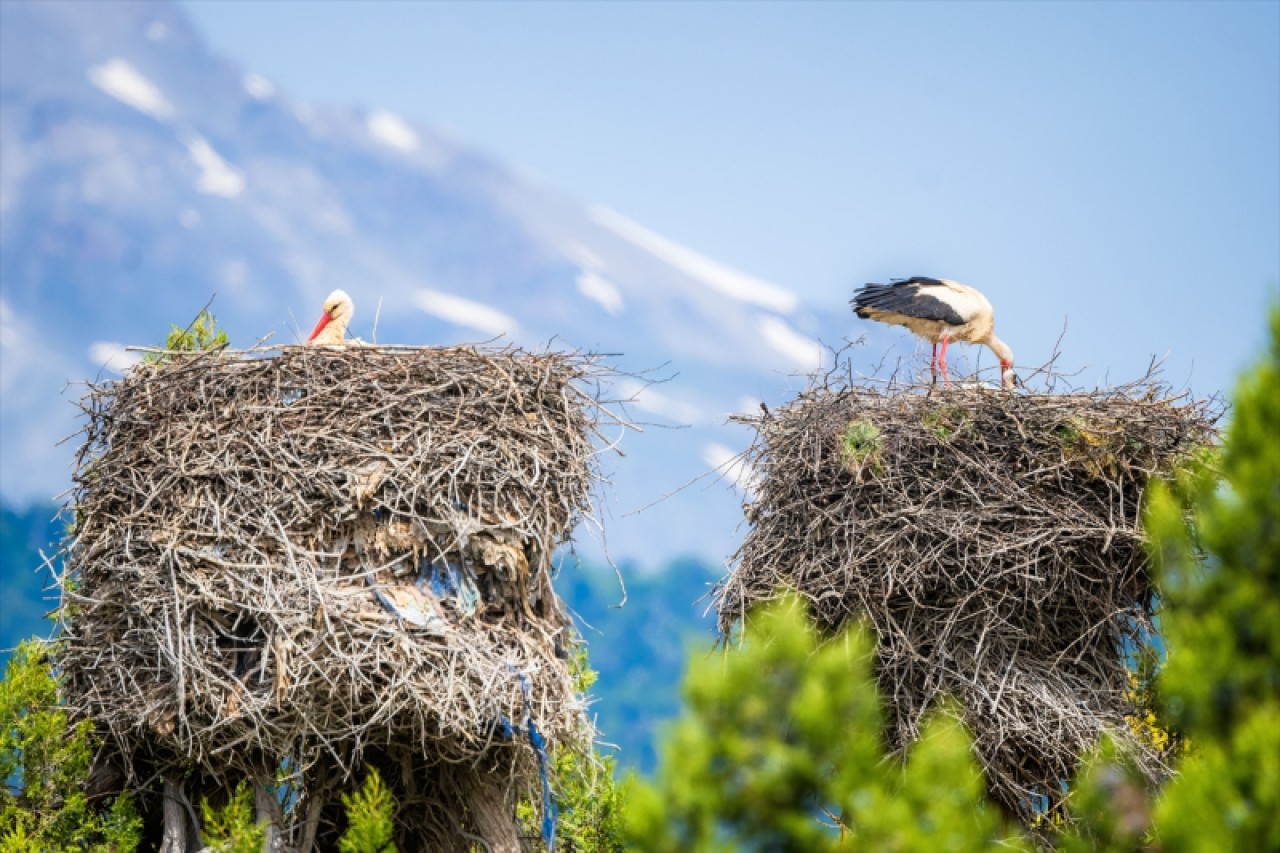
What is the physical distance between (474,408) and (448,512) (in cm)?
65

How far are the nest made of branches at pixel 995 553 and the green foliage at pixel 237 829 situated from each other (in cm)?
387

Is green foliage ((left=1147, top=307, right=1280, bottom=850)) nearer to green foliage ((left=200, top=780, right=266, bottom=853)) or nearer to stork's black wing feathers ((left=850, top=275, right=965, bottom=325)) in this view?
green foliage ((left=200, top=780, right=266, bottom=853))

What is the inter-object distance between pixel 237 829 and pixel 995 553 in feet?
17.3

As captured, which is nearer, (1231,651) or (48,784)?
(1231,651)

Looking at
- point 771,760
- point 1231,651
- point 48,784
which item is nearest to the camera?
point 771,760

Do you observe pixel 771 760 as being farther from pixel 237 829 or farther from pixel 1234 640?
pixel 237 829

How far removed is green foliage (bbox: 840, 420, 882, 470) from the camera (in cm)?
1059

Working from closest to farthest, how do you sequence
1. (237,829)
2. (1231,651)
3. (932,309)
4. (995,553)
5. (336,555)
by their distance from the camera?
(1231,651) < (237,829) < (336,555) < (995,553) < (932,309)

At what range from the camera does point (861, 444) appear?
1070 cm

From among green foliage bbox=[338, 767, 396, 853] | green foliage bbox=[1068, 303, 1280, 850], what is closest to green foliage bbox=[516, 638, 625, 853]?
green foliage bbox=[338, 767, 396, 853]

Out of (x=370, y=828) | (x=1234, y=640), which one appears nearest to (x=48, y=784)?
(x=370, y=828)

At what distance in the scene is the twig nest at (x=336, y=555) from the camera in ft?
26.9

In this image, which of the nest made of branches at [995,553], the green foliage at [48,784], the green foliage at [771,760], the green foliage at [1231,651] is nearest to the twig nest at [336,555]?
the green foliage at [48,784]

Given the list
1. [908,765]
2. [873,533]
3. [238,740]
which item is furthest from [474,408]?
[908,765]
